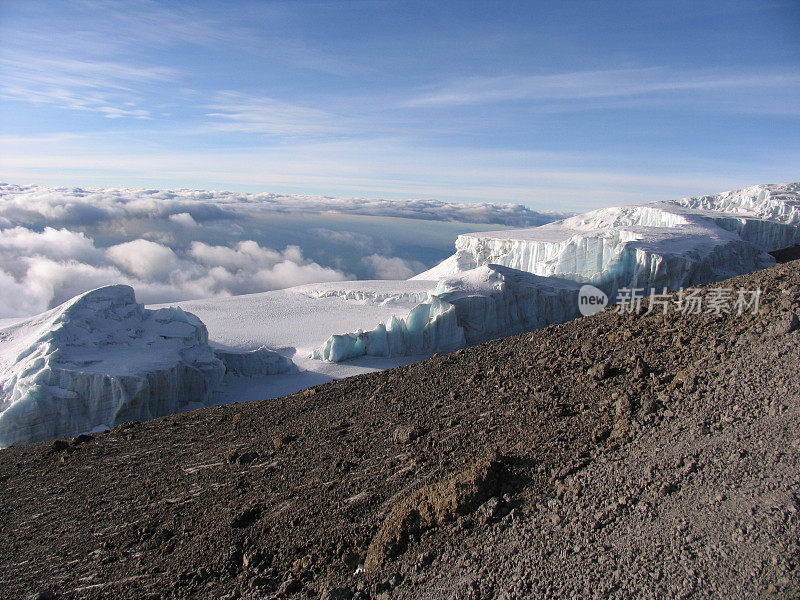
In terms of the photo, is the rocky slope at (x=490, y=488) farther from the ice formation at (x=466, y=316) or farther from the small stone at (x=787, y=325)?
the ice formation at (x=466, y=316)

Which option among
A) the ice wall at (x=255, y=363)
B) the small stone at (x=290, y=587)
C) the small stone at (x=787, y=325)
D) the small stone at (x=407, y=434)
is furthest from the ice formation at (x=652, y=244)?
the small stone at (x=290, y=587)

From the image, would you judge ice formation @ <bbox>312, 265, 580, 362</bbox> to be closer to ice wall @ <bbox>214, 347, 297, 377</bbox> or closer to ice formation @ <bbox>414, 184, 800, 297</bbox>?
ice wall @ <bbox>214, 347, 297, 377</bbox>

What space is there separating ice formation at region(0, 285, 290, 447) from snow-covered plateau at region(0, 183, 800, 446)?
35 mm

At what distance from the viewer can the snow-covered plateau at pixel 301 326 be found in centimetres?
1436

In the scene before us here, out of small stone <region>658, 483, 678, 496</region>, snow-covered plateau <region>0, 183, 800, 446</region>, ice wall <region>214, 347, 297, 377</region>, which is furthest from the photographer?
ice wall <region>214, 347, 297, 377</region>

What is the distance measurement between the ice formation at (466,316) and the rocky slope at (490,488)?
1104 centimetres

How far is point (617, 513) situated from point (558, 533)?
0.51 metres

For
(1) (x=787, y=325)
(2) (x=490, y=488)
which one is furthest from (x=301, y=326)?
(1) (x=787, y=325)

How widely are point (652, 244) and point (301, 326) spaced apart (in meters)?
18.5

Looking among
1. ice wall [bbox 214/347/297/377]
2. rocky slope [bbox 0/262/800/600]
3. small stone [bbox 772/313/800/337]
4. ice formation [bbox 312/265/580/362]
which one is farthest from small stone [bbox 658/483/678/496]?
ice wall [bbox 214/347/297/377]

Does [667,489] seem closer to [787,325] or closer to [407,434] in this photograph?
[787,325]

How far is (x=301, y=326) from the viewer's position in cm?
2655

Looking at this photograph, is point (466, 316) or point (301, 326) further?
point (301, 326)

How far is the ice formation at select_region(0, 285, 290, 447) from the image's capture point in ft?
45.7
